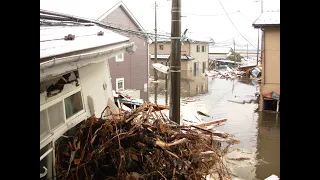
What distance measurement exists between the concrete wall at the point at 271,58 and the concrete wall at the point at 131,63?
22.3 feet

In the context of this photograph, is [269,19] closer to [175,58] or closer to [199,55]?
[175,58]

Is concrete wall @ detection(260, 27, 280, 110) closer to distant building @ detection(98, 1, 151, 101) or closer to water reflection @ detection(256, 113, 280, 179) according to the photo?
water reflection @ detection(256, 113, 280, 179)

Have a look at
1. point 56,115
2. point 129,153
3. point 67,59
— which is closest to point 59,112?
point 56,115

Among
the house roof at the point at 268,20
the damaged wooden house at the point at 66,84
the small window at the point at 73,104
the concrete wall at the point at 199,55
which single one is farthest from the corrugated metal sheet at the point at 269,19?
the concrete wall at the point at 199,55

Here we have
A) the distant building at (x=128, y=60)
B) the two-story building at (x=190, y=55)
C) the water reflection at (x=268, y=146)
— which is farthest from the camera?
the two-story building at (x=190, y=55)

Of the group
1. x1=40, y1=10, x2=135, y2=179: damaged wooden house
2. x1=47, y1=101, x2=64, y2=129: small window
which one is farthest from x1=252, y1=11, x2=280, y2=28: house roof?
x1=47, y1=101, x2=64, y2=129: small window

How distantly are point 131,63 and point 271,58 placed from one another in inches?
312

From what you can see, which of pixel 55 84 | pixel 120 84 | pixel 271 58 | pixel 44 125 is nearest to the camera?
pixel 44 125

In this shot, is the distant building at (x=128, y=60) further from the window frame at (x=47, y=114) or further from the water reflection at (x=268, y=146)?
the window frame at (x=47, y=114)

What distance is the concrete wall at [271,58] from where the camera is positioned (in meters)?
14.0

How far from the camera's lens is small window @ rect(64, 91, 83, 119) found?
3675 mm

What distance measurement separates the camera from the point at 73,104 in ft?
12.8
